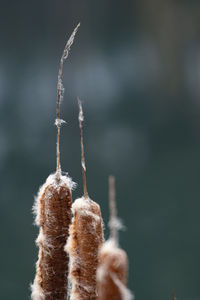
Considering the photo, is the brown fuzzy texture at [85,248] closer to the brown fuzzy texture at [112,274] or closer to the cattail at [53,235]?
the cattail at [53,235]

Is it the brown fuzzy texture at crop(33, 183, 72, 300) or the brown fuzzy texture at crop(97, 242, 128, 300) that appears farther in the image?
the brown fuzzy texture at crop(33, 183, 72, 300)

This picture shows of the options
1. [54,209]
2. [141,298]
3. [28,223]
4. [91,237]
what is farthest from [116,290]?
[141,298]

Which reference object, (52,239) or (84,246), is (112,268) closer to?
(84,246)

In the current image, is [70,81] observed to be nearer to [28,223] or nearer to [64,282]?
[28,223]

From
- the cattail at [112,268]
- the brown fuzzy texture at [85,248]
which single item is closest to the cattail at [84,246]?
the brown fuzzy texture at [85,248]

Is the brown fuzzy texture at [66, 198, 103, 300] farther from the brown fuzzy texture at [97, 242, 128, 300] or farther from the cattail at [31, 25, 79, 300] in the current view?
the brown fuzzy texture at [97, 242, 128, 300]

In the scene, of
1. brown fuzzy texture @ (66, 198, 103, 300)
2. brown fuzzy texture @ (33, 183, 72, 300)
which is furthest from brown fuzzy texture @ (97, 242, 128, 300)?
brown fuzzy texture @ (33, 183, 72, 300)
